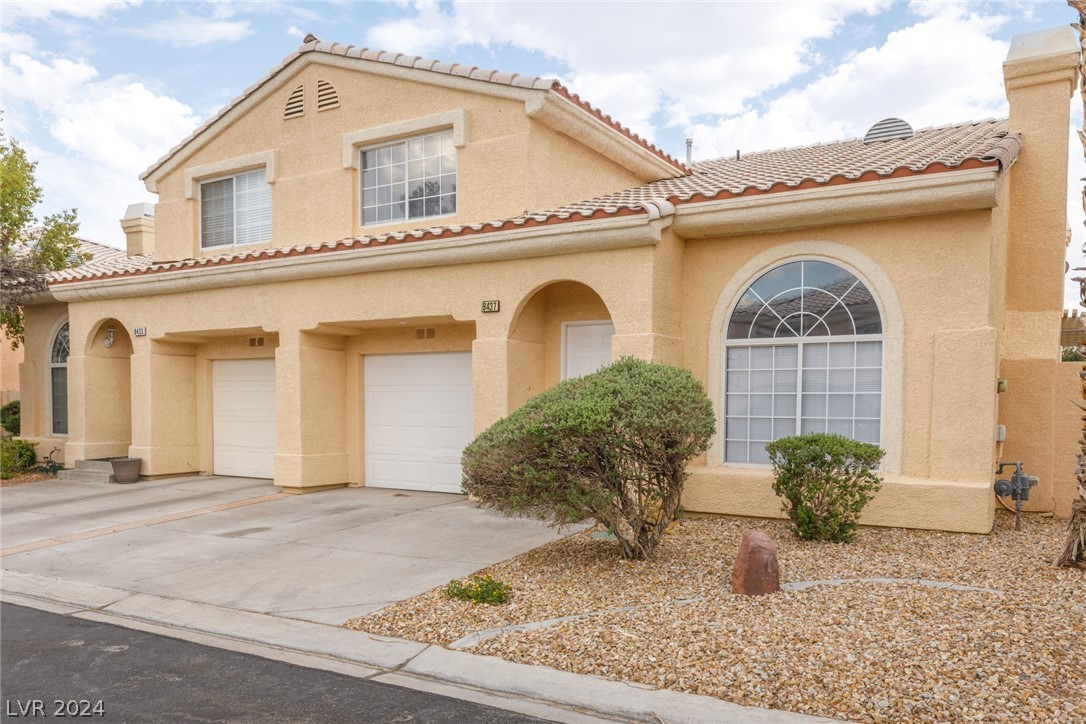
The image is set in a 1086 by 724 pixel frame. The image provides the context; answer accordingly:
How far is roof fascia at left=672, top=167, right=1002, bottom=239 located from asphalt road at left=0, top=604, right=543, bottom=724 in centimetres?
664

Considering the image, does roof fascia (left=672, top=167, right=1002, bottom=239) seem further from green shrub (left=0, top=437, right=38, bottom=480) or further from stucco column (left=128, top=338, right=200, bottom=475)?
green shrub (left=0, top=437, right=38, bottom=480)

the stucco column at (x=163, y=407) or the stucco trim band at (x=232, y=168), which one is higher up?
the stucco trim band at (x=232, y=168)

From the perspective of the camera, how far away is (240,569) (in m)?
7.64

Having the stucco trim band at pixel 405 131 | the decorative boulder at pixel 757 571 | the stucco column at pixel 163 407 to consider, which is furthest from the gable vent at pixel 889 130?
the stucco column at pixel 163 407

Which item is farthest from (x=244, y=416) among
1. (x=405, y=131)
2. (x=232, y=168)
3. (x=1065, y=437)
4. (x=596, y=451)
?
(x=1065, y=437)

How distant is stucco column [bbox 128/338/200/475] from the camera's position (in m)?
13.9

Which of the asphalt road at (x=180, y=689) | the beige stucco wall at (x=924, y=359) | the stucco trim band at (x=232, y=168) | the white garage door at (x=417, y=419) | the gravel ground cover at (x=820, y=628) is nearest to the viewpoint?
the gravel ground cover at (x=820, y=628)

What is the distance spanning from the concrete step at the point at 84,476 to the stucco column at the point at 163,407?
0.56m

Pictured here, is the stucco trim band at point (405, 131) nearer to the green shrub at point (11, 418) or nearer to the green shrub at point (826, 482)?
the green shrub at point (826, 482)

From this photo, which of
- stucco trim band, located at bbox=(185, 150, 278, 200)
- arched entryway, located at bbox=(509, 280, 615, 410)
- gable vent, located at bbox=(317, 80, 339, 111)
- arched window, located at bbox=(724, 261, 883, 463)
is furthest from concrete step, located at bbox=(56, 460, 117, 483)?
arched window, located at bbox=(724, 261, 883, 463)

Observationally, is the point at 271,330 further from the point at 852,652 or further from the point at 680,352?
the point at 852,652

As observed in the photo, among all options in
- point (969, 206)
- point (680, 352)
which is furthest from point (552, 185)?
point (969, 206)

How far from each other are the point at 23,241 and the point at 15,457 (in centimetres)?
483

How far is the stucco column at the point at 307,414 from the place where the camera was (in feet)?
39.7
